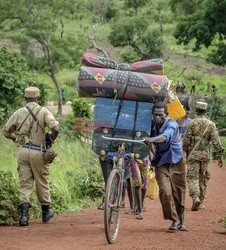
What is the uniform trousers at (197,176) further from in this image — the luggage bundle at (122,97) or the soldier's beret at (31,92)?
the soldier's beret at (31,92)

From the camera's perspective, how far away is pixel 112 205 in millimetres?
8328

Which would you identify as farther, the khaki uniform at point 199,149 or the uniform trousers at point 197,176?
the uniform trousers at point 197,176

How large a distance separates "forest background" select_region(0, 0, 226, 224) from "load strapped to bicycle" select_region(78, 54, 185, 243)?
1.71 metres

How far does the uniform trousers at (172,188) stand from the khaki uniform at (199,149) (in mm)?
2563

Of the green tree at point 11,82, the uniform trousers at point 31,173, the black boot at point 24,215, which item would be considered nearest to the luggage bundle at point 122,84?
the uniform trousers at point 31,173

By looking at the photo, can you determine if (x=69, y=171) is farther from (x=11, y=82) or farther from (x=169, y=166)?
(x=11, y=82)

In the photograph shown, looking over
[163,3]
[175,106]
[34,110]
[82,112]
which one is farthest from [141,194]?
[163,3]

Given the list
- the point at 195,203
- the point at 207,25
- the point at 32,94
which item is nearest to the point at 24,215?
the point at 32,94

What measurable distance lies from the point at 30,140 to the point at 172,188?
1.90 m

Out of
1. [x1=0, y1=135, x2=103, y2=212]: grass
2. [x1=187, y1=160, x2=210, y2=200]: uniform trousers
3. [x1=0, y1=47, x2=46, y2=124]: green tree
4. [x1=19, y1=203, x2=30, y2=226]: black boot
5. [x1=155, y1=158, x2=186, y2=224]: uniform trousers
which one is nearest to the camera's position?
[x1=155, y1=158, x2=186, y2=224]: uniform trousers

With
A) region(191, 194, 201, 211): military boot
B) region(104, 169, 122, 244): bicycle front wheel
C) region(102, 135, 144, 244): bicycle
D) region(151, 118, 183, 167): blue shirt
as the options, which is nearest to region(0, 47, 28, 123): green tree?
region(191, 194, 201, 211): military boot

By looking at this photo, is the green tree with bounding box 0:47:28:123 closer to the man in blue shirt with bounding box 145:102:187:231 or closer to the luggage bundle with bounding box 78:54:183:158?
the luggage bundle with bounding box 78:54:183:158

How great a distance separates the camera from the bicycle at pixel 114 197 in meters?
8.03

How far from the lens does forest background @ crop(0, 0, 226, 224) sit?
1375 cm
